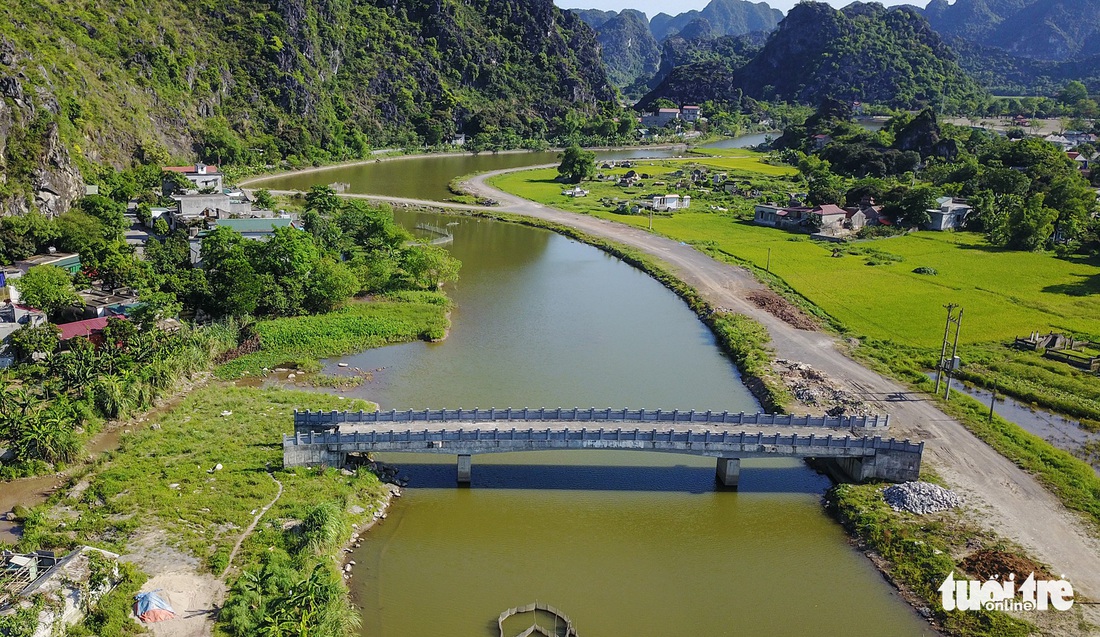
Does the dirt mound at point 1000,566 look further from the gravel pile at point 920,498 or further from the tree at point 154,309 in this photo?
the tree at point 154,309

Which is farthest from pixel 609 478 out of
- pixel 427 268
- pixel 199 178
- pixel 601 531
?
pixel 199 178

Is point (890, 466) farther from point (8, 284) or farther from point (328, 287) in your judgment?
point (8, 284)

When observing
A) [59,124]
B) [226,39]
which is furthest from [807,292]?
[226,39]

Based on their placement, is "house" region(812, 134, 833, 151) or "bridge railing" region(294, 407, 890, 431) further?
"house" region(812, 134, 833, 151)

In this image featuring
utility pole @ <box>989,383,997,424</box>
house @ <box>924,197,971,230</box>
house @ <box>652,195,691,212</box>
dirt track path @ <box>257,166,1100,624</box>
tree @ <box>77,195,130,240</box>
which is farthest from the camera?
house @ <box>652,195,691,212</box>

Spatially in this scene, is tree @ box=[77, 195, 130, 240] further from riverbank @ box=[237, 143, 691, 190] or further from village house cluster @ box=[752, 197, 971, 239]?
village house cluster @ box=[752, 197, 971, 239]

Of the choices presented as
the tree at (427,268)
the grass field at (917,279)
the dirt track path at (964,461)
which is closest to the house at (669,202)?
the grass field at (917,279)

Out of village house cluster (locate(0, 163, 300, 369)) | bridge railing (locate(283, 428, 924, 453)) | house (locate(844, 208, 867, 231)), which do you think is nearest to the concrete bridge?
bridge railing (locate(283, 428, 924, 453))
